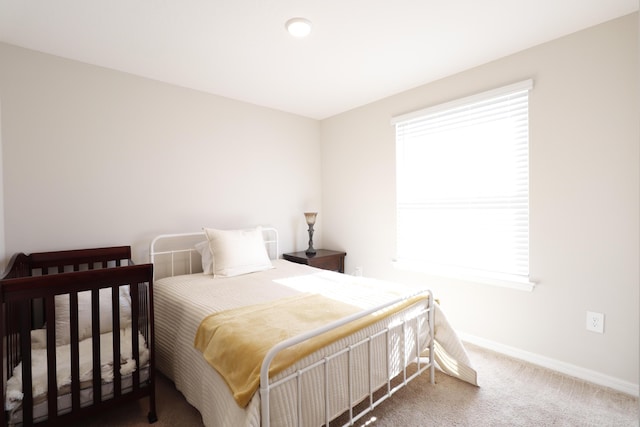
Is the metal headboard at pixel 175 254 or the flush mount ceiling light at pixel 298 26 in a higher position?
the flush mount ceiling light at pixel 298 26

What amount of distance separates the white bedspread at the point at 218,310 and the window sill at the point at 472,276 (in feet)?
2.34

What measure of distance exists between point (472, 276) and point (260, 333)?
1.93 meters

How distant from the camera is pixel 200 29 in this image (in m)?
2.00

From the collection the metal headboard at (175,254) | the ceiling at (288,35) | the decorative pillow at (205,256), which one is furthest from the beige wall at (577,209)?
the metal headboard at (175,254)

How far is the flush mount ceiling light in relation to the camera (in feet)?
6.29

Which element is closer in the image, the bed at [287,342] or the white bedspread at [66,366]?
the bed at [287,342]

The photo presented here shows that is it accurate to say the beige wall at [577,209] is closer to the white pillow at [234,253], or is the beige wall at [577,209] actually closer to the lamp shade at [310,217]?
the lamp shade at [310,217]

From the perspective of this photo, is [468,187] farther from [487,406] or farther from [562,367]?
[487,406]

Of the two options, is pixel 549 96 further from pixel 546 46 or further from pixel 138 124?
pixel 138 124

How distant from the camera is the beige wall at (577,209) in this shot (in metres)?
1.93

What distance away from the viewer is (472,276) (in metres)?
2.62

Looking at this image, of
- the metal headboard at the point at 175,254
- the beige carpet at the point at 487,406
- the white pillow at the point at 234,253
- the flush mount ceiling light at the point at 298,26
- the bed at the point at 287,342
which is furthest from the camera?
the metal headboard at the point at 175,254

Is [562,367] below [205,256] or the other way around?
below

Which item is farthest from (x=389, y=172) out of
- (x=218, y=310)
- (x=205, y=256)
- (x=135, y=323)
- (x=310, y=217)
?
(x=135, y=323)
